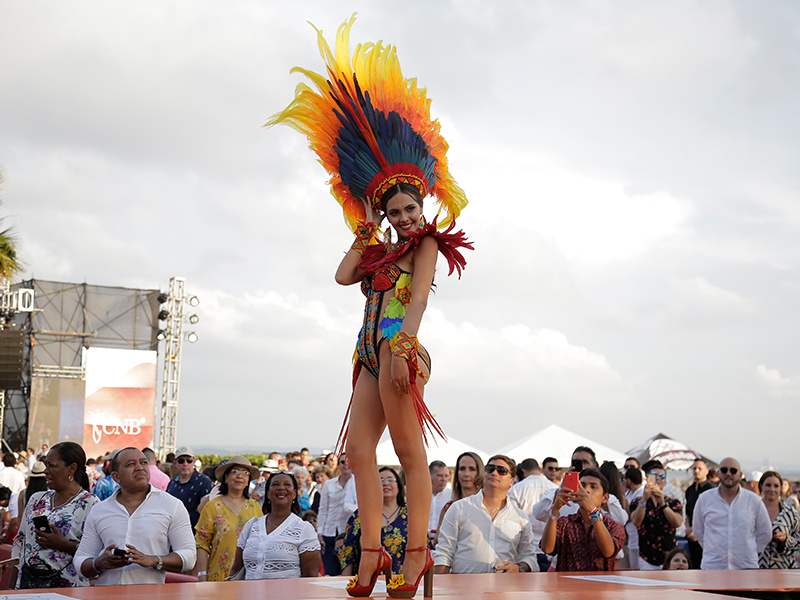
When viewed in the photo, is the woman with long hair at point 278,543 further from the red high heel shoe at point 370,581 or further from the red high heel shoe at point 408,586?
the red high heel shoe at point 408,586

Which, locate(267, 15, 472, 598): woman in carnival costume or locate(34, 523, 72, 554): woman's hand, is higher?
locate(267, 15, 472, 598): woman in carnival costume

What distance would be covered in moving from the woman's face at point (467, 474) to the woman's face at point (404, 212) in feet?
11.8

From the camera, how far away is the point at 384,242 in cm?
338

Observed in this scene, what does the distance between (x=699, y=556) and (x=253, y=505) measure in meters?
4.98

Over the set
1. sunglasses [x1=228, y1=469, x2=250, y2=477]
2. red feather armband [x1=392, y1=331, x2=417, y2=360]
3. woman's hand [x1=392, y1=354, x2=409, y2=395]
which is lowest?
sunglasses [x1=228, y1=469, x2=250, y2=477]

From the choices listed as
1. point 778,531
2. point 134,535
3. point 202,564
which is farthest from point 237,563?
point 778,531

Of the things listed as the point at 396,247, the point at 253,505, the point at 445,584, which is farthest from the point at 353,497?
the point at 396,247

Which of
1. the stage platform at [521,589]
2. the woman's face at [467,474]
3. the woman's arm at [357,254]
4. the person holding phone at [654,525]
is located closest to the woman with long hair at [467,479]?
the woman's face at [467,474]

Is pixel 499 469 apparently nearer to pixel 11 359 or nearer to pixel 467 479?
pixel 467 479

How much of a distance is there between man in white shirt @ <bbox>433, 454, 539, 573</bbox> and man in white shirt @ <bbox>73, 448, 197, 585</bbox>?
170cm

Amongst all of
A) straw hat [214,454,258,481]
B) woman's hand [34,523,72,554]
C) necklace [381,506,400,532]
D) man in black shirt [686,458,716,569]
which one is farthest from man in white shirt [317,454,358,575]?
man in black shirt [686,458,716,569]

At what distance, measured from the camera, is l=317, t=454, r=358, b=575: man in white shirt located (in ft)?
27.1

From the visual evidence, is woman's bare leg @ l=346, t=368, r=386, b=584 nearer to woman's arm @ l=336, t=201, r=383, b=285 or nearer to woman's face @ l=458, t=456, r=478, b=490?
woman's arm @ l=336, t=201, r=383, b=285

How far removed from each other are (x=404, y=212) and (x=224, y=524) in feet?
12.0
